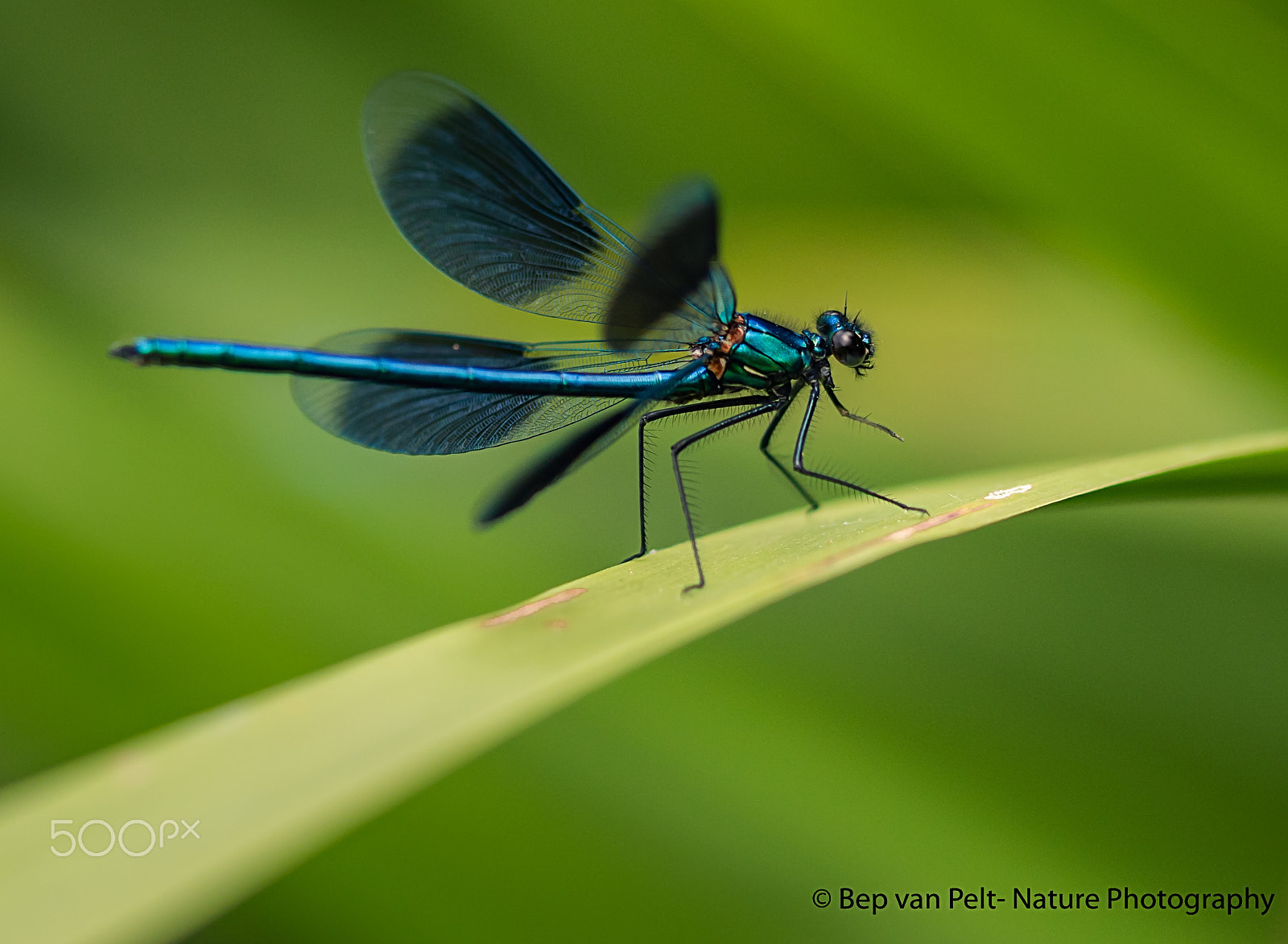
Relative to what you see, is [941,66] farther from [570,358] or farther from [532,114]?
[532,114]

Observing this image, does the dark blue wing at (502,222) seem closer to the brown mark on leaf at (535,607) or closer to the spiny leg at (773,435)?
the spiny leg at (773,435)

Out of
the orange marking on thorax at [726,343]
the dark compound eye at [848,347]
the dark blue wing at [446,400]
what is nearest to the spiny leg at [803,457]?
the dark compound eye at [848,347]

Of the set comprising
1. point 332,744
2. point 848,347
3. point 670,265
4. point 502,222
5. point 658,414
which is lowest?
point 332,744

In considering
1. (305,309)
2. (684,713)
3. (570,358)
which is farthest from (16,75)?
(684,713)

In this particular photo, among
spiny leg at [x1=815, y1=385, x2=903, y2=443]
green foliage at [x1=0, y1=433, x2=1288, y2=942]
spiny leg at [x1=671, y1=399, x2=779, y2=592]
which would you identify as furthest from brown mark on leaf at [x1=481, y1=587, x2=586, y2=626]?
spiny leg at [x1=815, y1=385, x2=903, y2=443]

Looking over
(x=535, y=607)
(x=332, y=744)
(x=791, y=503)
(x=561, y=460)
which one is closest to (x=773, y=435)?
(x=791, y=503)

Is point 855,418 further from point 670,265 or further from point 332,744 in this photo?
point 332,744

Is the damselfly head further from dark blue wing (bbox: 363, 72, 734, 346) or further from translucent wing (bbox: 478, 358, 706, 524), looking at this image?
translucent wing (bbox: 478, 358, 706, 524)
